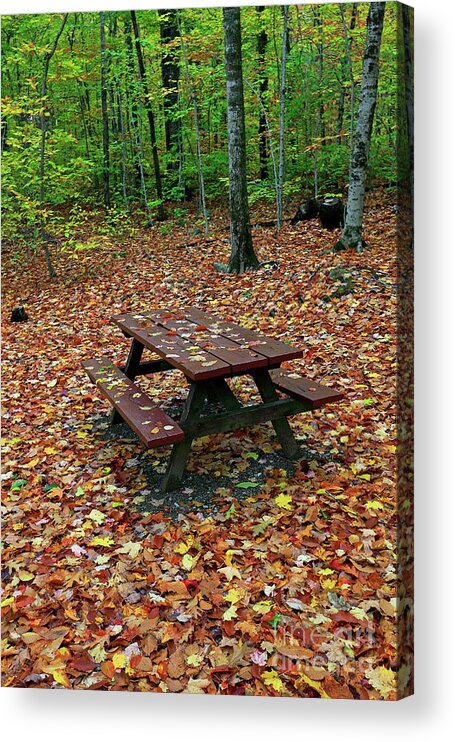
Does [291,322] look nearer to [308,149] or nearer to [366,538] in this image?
[308,149]

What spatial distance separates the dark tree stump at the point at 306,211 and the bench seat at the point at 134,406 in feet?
5.22

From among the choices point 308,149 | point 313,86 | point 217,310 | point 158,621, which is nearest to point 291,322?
point 217,310

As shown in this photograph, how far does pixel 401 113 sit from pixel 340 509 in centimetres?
182

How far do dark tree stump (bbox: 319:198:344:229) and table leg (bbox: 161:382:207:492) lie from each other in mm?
1367

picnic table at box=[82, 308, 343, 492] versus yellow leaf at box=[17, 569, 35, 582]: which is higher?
picnic table at box=[82, 308, 343, 492]

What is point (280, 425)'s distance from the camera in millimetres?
3293

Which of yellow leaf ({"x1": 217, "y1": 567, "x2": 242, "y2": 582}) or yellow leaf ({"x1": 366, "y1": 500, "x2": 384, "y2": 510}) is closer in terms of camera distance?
yellow leaf ({"x1": 217, "y1": 567, "x2": 242, "y2": 582})

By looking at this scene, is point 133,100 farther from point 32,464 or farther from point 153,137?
→ point 32,464

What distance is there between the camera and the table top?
119 inches

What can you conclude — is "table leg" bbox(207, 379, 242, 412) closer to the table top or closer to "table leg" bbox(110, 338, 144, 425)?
the table top

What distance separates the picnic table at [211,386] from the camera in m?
3.01

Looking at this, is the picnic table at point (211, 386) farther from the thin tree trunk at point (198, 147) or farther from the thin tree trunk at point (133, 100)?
the thin tree trunk at point (133, 100)

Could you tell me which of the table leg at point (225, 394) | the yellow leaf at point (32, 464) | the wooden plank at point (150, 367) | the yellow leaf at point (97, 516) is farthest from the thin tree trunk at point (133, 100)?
the yellow leaf at point (97, 516)

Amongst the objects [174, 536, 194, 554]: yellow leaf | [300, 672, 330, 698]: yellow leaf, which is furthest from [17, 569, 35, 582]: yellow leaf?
[300, 672, 330, 698]: yellow leaf
